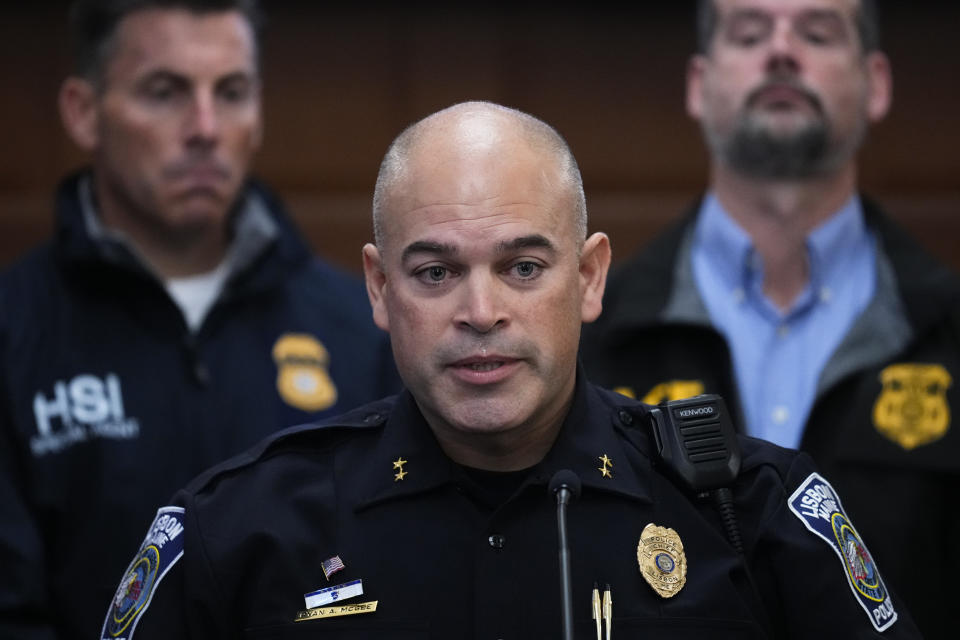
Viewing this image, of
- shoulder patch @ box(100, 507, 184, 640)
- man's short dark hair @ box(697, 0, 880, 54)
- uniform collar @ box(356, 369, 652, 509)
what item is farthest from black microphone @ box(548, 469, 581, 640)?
man's short dark hair @ box(697, 0, 880, 54)

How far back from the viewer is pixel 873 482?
11.4 ft

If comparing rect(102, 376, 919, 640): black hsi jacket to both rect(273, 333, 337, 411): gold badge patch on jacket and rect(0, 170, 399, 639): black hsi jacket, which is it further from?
rect(273, 333, 337, 411): gold badge patch on jacket

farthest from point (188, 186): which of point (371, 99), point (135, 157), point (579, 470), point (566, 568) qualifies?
point (566, 568)

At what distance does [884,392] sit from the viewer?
357 cm

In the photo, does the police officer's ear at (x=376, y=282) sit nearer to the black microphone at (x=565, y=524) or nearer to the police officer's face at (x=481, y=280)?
the police officer's face at (x=481, y=280)

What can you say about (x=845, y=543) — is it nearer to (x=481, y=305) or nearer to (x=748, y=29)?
(x=481, y=305)

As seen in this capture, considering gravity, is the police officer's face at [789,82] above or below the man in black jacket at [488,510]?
above

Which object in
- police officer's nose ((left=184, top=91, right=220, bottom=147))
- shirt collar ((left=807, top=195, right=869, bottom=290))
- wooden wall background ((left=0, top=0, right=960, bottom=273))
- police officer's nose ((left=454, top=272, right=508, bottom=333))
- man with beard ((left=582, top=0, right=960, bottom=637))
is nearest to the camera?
police officer's nose ((left=454, top=272, right=508, bottom=333))

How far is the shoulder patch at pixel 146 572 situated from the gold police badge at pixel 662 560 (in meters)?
Answer: 0.74

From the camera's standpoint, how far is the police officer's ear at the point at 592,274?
259cm

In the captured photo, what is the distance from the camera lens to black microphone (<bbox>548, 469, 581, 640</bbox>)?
2111mm

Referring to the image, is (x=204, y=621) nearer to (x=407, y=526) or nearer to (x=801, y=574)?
(x=407, y=526)

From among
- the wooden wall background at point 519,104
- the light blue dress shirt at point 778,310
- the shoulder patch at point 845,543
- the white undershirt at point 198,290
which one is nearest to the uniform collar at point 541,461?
the shoulder patch at point 845,543

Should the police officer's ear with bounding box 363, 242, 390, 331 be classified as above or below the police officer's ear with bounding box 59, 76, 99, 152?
below
